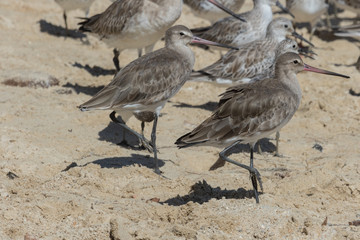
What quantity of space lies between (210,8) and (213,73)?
3.79m

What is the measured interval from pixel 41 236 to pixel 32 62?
669cm

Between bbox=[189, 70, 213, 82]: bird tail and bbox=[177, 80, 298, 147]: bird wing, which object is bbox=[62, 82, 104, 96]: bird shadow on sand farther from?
bbox=[177, 80, 298, 147]: bird wing

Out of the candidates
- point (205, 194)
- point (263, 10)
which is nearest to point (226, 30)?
point (263, 10)

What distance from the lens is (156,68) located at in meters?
8.30

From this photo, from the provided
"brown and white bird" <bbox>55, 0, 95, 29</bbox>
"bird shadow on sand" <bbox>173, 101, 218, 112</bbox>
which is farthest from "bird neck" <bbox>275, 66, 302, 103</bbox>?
"brown and white bird" <bbox>55, 0, 95, 29</bbox>

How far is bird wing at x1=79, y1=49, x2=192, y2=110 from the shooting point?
26.6ft

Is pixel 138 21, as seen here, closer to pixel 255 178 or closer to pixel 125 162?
pixel 125 162

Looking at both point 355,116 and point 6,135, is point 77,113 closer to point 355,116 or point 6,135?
point 6,135

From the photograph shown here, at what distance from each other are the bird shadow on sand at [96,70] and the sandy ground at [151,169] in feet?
0.08

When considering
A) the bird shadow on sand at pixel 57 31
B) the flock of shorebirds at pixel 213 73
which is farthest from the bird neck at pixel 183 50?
the bird shadow on sand at pixel 57 31

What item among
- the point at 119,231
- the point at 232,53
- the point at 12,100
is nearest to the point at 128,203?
the point at 119,231

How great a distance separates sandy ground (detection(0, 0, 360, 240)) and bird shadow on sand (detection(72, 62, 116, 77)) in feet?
0.08

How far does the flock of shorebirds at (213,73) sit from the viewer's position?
7039 mm

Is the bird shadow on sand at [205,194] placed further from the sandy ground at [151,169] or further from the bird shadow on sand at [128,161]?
the bird shadow on sand at [128,161]
